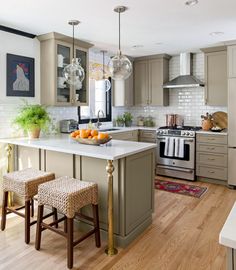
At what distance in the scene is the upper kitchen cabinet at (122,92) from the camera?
570 centimetres

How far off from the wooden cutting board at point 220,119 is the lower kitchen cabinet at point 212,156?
A: 62 cm

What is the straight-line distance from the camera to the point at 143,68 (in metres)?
5.83

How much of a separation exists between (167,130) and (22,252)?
3.53 meters

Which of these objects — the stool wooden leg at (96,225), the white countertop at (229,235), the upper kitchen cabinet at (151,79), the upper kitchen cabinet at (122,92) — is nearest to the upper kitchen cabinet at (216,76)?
the upper kitchen cabinet at (151,79)

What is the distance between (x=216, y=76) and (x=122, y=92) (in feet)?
6.44

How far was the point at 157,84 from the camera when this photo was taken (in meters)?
5.66

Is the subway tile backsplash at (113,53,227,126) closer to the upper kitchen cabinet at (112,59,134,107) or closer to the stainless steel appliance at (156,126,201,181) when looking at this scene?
the upper kitchen cabinet at (112,59,134,107)

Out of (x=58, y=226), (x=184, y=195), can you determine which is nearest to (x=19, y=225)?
(x=58, y=226)

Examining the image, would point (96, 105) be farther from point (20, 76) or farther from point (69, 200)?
point (69, 200)

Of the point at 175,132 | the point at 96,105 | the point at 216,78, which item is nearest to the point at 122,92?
the point at 96,105

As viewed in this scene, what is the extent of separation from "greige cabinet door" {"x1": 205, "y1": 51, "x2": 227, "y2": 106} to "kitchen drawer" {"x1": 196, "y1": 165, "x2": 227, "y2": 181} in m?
1.22

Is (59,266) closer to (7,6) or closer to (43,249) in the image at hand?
(43,249)

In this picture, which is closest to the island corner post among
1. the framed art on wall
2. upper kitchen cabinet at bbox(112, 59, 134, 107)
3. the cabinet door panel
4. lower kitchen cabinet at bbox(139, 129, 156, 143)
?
the framed art on wall

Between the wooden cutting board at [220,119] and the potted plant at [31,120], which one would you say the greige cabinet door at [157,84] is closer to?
the wooden cutting board at [220,119]
